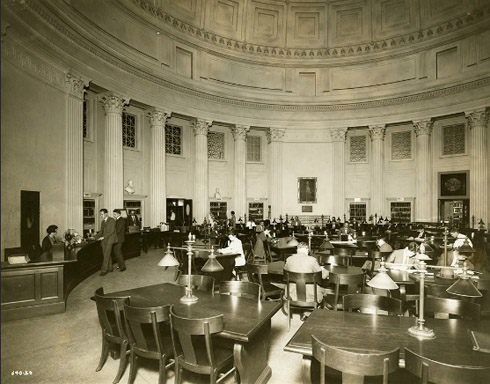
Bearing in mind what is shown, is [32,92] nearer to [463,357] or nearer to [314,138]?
[463,357]

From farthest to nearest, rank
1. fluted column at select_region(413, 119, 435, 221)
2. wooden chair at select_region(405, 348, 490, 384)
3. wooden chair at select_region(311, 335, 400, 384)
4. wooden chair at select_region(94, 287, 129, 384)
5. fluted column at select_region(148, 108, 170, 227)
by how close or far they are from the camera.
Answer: fluted column at select_region(413, 119, 435, 221) < fluted column at select_region(148, 108, 170, 227) < wooden chair at select_region(94, 287, 129, 384) < wooden chair at select_region(311, 335, 400, 384) < wooden chair at select_region(405, 348, 490, 384)

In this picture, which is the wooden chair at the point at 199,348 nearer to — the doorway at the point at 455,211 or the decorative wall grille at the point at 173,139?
the decorative wall grille at the point at 173,139

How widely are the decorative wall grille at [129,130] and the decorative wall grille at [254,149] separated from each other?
22.2 ft

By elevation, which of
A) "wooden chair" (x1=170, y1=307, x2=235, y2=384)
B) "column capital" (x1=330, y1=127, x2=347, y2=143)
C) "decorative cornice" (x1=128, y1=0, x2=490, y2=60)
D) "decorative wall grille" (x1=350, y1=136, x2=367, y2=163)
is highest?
"decorative cornice" (x1=128, y1=0, x2=490, y2=60)

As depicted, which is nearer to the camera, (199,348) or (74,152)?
(199,348)

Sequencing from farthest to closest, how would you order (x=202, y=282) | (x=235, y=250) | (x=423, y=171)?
(x=423, y=171), (x=235, y=250), (x=202, y=282)

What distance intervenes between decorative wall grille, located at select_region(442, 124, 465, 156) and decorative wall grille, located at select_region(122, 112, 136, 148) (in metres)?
15.6

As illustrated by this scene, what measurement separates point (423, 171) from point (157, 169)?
13405mm

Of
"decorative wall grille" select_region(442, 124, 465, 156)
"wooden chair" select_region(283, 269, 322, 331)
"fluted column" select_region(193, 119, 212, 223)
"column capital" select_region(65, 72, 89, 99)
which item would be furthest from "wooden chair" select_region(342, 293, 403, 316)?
"decorative wall grille" select_region(442, 124, 465, 156)

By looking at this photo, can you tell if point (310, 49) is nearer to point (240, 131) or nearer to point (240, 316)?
point (240, 131)

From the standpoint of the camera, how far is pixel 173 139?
58.1ft

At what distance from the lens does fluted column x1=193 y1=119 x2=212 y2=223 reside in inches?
695

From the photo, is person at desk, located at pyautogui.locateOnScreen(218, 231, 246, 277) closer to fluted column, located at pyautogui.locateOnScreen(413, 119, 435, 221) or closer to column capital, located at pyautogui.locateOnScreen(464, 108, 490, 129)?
fluted column, located at pyautogui.locateOnScreen(413, 119, 435, 221)

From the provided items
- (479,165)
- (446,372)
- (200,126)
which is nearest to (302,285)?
(446,372)
